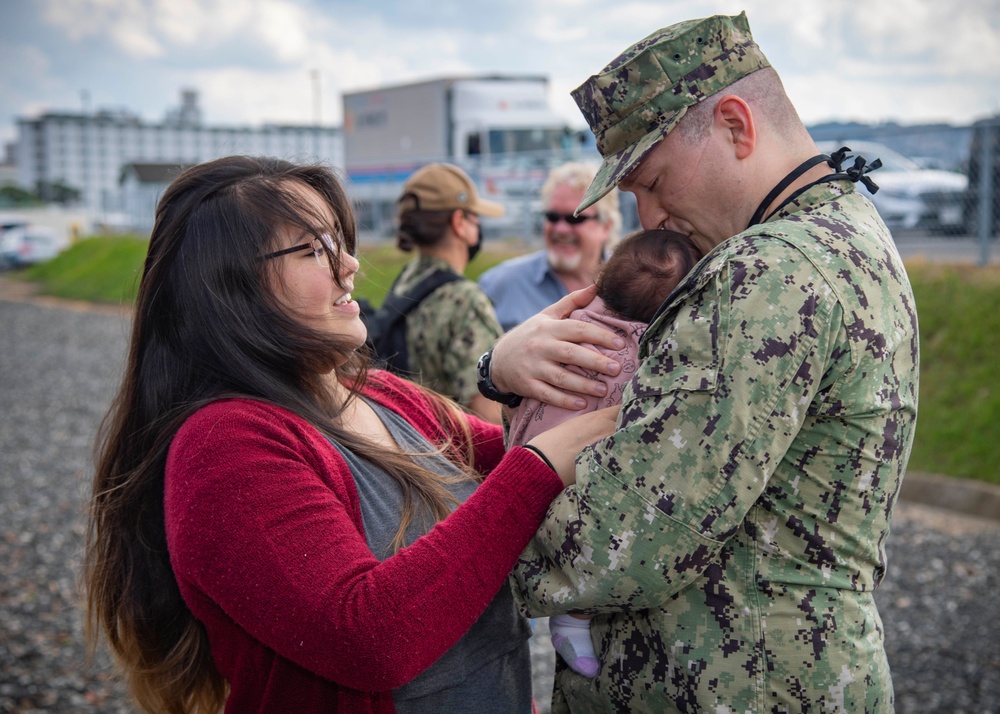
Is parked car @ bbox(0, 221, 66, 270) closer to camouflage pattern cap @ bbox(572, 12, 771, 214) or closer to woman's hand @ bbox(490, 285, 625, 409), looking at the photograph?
woman's hand @ bbox(490, 285, 625, 409)

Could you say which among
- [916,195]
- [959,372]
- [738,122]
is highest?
[916,195]

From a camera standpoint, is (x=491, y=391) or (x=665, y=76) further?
(x=491, y=391)

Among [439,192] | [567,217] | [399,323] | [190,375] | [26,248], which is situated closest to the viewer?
[190,375]

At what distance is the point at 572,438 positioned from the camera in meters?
1.67

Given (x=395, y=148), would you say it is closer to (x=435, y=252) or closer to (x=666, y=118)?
(x=435, y=252)

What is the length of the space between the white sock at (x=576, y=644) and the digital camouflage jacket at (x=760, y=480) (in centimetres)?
20

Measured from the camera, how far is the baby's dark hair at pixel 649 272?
6.31ft

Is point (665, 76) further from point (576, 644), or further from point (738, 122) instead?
point (576, 644)

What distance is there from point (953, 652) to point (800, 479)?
3973mm

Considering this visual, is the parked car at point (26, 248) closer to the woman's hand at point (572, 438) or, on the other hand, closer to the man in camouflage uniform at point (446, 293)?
the man in camouflage uniform at point (446, 293)

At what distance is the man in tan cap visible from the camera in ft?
12.7

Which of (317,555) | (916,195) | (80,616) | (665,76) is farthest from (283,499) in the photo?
(916,195)

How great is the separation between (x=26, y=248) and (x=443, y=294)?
39.6 meters

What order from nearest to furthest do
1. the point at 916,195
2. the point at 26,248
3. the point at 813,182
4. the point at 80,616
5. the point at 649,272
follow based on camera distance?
the point at 813,182 < the point at 649,272 < the point at 80,616 < the point at 916,195 < the point at 26,248
